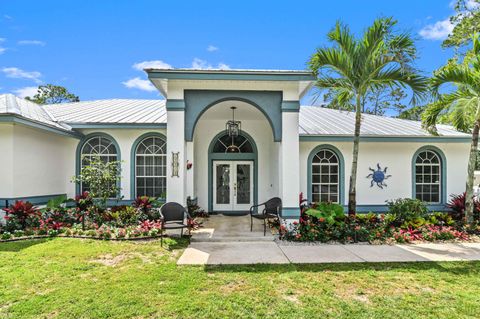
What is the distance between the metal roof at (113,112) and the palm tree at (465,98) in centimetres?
966

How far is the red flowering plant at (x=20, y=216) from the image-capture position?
826 cm

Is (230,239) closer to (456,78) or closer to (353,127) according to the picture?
(353,127)

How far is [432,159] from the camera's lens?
1162 centimetres

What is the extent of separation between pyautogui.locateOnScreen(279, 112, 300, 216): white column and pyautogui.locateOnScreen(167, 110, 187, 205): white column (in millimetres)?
3100

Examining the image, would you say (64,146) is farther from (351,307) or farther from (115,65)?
(351,307)

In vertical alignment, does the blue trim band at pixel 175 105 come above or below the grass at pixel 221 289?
above

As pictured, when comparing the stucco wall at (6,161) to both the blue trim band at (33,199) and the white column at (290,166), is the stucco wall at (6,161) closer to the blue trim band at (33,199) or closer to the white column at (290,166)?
the blue trim band at (33,199)

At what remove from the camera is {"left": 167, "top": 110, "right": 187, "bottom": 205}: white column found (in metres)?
8.40

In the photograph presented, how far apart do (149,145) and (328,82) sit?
7180 millimetres

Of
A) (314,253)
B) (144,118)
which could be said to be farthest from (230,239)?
(144,118)

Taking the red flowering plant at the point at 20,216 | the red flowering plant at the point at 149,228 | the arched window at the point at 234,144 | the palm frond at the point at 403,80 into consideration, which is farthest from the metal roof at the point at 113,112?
the palm frond at the point at 403,80

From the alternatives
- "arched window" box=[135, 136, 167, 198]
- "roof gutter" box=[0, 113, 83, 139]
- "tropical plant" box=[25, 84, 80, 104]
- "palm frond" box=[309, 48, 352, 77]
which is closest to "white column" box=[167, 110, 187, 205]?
"arched window" box=[135, 136, 167, 198]

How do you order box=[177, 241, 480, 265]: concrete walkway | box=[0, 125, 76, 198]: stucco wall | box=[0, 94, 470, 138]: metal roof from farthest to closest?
box=[0, 94, 470, 138]: metal roof → box=[0, 125, 76, 198]: stucco wall → box=[177, 241, 480, 265]: concrete walkway

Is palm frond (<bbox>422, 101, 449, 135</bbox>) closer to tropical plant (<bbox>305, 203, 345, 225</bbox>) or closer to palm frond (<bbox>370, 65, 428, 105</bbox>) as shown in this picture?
palm frond (<bbox>370, 65, 428, 105</bbox>)
